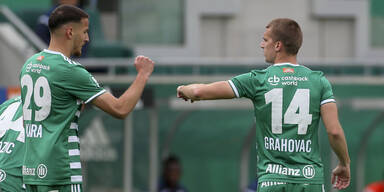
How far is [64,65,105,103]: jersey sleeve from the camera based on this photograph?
6.95 m

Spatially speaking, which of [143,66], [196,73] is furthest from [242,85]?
[196,73]

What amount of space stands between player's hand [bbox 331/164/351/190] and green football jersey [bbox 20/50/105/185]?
1659 mm

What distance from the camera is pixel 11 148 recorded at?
7430mm

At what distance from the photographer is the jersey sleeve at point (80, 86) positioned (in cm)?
695

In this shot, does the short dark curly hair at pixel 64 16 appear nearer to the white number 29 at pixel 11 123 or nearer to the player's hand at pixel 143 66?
the player's hand at pixel 143 66

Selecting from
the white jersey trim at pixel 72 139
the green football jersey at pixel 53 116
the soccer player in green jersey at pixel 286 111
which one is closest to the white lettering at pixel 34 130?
the green football jersey at pixel 53 116

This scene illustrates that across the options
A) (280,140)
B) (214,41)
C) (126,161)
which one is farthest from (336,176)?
(214,41)

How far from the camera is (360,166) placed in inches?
610

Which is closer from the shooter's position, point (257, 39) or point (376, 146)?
point (376, 146)

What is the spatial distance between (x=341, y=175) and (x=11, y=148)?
224cm

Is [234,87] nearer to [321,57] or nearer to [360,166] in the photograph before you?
[360,166]

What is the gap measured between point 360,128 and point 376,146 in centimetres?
56

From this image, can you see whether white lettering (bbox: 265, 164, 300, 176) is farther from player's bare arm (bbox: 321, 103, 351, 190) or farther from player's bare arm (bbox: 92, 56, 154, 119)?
player's bare arm (bbox: 92, 56, 154, 119)

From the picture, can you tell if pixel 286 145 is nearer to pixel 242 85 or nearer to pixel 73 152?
pixel 242 85
